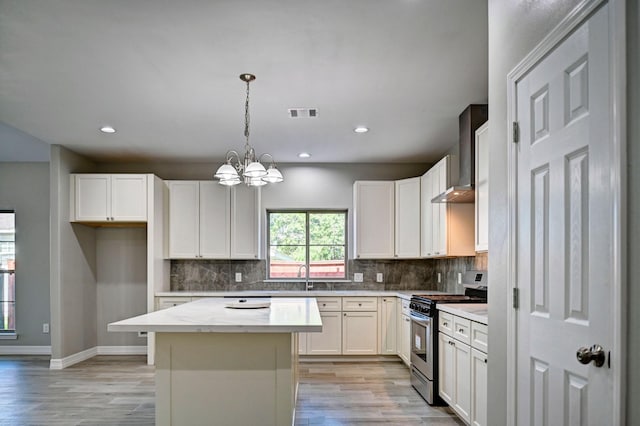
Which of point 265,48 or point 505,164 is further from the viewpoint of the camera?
point 265,48

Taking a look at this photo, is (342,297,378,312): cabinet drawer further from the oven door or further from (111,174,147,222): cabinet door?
(111,174,147,222): cabinet door

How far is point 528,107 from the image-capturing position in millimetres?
1925

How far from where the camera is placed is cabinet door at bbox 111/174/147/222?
583 centimetres

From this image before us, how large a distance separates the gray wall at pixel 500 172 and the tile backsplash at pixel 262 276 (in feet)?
13.7

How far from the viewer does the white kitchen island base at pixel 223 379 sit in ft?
9.47

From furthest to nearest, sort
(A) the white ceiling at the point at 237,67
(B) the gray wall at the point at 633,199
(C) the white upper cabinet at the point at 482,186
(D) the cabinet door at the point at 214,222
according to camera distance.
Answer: (D) the cabinet door at the point at 214,222
(C) the white upper cabinet at the point at 482,186
(A) the white ceiling at the point at 237,67
(B) the gray wall at the point at 633,199

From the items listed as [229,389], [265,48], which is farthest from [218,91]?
[229,389]

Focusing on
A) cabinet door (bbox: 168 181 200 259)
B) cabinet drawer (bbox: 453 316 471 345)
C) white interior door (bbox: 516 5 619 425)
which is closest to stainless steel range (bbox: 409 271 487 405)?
cabinet drawer (bbox: 453 316 471 345)

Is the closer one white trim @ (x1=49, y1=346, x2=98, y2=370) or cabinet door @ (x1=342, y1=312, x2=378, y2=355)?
white trim @ (x1=49, y1=346, x2=98, y2=370)

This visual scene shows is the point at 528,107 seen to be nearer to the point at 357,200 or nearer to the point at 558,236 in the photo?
the point at 558,236

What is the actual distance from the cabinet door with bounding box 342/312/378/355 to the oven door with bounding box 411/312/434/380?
3.77 feet

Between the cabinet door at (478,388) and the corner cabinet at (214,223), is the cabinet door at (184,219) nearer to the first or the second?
the corner cabinet at (214,223)

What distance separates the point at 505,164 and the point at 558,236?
56 cm

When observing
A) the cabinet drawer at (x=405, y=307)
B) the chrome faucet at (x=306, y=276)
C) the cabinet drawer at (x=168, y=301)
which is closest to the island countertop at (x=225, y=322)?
the cabinet drawer at (x=405, y=307)
